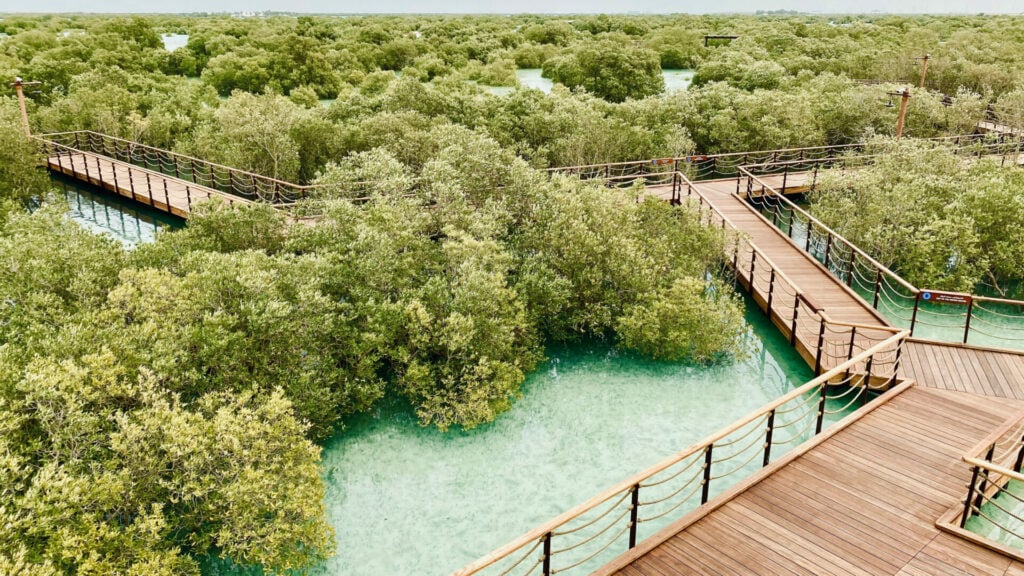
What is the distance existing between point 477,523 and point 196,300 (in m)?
6.25

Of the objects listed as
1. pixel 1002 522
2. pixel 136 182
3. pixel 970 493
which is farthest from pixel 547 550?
pixel 136 182

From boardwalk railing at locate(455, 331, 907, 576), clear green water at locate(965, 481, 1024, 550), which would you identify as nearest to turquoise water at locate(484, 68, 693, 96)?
boardwalk railing at locate(455, 331, 907, 576)

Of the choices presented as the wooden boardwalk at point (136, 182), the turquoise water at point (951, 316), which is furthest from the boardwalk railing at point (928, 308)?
the wooden boardwalk at point (136, 182)

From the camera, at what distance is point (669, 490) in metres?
11.2

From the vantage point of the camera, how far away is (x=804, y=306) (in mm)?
15938

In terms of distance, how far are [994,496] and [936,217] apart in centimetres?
1021

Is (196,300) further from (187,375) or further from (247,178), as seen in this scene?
(247,178)

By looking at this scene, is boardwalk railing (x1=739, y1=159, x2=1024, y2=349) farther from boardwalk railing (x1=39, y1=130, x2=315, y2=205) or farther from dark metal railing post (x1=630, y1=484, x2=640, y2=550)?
boardwalk railing (x1=39, y1=130, x2=315, y2=205)

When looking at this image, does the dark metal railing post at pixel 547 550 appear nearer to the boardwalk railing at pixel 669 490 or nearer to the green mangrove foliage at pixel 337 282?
the boardwalk railing at pixel 669 490

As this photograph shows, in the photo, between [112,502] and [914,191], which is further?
[914,191]

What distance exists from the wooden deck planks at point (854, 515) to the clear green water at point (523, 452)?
3.29 m

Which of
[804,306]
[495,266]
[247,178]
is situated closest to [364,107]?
[247,178]

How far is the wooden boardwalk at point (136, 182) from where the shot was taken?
23.1 meters

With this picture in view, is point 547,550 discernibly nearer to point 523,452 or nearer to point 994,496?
point 523,452
